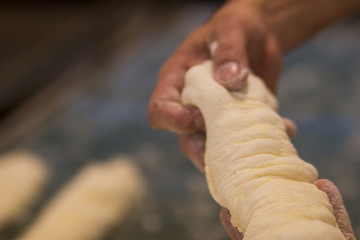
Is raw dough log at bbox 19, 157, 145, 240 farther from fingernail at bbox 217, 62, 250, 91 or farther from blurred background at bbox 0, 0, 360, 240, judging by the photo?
fingernail at bbox 217, 62, 250, 91

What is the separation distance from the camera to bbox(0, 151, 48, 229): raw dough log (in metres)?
1.39

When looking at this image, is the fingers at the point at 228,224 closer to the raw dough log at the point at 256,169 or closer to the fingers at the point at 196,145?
the raw dough log at the point at 256,169

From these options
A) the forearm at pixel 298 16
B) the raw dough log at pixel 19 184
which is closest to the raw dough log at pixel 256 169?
the forearm at pixel 298 16

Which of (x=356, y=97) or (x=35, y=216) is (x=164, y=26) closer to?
(x=356, y=97)

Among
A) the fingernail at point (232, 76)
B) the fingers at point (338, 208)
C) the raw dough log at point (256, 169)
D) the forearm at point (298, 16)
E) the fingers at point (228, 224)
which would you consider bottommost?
the fingers at point (338, 208)

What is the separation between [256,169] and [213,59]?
332mm

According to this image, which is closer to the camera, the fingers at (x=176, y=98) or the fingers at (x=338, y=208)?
the fingers at (x=338, y=208)

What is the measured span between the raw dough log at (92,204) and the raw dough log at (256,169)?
615 millimetres

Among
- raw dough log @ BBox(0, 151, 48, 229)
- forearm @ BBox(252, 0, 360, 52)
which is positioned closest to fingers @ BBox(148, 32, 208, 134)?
forearm @ BBox(252, 0, 360, 52)

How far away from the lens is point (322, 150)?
1586 millimetres

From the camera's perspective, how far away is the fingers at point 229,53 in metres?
0.88

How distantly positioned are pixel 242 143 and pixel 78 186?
886mm

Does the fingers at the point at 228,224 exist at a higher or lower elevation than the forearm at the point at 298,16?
lower

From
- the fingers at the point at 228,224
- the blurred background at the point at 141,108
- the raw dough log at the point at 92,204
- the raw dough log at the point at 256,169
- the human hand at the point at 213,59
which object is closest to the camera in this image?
the raw dough log at the point at 256,169
